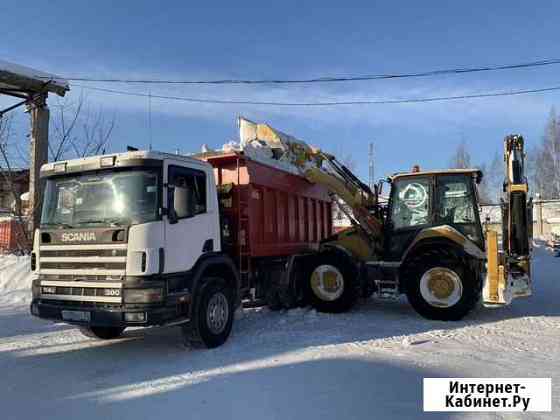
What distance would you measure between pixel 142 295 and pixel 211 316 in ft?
4.07

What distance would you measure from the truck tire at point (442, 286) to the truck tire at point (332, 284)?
41.3 inches

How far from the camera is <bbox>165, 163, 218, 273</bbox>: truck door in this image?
19.7 ft

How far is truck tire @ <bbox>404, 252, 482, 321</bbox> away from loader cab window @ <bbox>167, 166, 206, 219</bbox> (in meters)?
3.98

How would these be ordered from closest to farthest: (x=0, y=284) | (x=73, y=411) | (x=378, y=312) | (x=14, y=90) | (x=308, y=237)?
1. (x=73, y=411)
2. (x=378, y=312)
3. (x=308, y=237)
4. (x=0, y=284)
5. (x=14, y=90)

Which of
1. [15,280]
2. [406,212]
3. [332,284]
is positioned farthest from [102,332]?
[15,280]

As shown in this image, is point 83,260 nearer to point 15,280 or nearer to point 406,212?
point 406,212

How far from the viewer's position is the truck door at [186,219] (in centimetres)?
601

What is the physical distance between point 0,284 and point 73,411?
9.28 m

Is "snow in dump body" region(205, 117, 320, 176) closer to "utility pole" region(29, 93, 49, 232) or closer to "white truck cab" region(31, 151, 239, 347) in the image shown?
"white truck cab" region(31, 151, 239, 347)

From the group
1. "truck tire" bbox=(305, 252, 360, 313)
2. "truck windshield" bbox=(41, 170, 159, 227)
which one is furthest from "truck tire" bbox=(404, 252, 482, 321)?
"truck windshield" bbox=(41, 170, 159, 227)

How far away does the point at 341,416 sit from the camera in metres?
4.19

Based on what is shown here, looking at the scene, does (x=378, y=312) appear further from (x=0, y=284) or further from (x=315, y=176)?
(x=0, y=284)

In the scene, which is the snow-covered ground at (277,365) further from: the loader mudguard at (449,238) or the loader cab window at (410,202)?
the loader cab window at (410,202)

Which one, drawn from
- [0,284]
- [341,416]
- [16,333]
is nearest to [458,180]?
[341,416]
